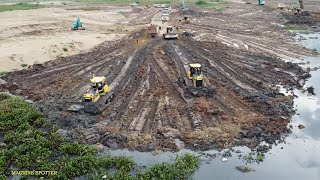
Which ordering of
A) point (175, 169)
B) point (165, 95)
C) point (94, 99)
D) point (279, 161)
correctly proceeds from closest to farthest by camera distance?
point (175, 169)
point (279, 161)
point (94, 99)
point (165, 95)

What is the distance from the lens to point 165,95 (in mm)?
30953

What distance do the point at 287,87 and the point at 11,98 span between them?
2259 centimetres

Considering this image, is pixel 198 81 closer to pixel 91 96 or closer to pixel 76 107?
pixel 91 96

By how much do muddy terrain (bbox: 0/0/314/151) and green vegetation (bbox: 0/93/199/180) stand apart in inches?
57.3

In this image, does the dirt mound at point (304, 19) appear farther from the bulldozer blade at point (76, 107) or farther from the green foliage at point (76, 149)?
the green foliage at point (76, 149)

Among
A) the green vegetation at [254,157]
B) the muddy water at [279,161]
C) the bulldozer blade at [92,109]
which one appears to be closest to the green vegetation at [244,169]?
the muddy water at [279,161]

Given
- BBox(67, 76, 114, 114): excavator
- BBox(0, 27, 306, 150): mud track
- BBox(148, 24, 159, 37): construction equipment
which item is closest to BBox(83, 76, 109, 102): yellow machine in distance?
BBox(67, 76, 114, 114): excavator

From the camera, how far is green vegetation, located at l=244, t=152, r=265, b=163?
2303 cm

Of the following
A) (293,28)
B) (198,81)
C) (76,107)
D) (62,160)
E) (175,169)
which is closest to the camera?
(175,169)

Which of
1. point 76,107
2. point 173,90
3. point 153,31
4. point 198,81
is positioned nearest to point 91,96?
point 76,107

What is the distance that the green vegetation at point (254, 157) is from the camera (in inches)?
907

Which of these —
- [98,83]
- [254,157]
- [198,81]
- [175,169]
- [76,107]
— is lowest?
[254,157]

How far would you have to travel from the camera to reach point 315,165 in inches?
900

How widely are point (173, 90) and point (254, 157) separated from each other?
10.5 meters
